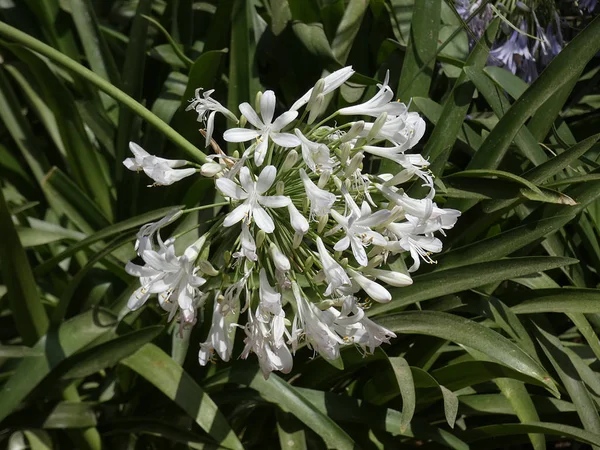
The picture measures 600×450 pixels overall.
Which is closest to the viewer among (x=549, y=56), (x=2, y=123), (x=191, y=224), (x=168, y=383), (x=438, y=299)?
(x=168, y=383)

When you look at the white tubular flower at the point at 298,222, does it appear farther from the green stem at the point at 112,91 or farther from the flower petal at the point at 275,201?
the green stem at the point at 112,91

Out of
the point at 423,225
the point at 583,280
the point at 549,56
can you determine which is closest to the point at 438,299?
the point at 583,280

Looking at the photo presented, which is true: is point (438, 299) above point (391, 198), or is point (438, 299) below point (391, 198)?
below

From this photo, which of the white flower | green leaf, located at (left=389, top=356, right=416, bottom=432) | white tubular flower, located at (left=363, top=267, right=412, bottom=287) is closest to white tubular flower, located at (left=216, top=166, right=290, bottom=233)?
the white flower

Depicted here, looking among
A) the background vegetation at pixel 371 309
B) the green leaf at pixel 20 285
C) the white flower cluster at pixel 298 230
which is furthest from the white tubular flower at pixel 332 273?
the green leaf at pixel 20 285

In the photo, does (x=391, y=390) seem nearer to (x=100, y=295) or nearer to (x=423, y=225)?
(x=423, y=225)

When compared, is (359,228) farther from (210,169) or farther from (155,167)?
(155,167)

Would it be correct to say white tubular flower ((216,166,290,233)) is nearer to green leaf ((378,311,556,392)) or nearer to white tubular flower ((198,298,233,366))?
white tubular flower ((198,298,233,366))
